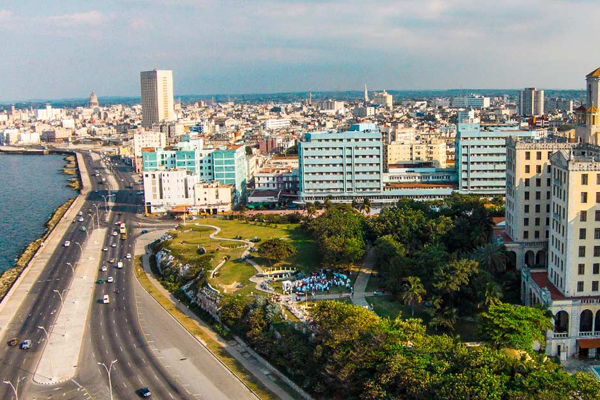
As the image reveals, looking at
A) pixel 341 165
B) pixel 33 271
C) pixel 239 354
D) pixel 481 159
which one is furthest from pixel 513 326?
pixel 481 159

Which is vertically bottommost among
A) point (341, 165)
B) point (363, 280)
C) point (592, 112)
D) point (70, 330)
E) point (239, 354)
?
point (239, 354)

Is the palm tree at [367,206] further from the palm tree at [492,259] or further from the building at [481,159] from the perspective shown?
the palm tree at [492,259]

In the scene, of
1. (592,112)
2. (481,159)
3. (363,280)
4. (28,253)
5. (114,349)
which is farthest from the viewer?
(481,159)

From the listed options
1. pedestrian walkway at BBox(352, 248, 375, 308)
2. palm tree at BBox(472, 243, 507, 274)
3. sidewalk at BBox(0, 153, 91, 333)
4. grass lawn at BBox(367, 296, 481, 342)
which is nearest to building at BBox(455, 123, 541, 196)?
pedestrian walkway at BBox(352, 248, 375, 308)

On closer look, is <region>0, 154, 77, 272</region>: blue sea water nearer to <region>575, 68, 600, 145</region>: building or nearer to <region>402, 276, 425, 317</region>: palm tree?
<region>402, 276, 425, 317</region>: palm tree

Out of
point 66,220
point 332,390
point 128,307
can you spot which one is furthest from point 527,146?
point 66,220

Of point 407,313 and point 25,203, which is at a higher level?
point 25,203

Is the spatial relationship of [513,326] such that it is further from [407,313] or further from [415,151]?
[415,151]
